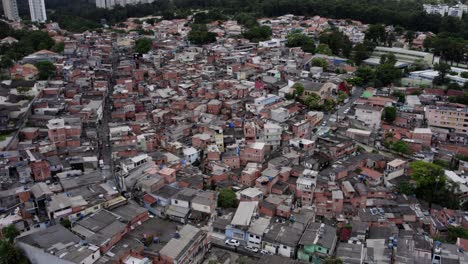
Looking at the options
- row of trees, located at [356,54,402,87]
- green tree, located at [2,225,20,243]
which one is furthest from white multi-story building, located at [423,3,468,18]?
green tree, located at [2,225,20,243]

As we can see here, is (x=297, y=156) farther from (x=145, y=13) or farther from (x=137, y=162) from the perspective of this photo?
(x=145, y=13)

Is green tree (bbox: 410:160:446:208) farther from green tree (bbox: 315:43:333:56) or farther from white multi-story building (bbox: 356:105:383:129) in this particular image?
green tree (bbox: 315:43:333:56)

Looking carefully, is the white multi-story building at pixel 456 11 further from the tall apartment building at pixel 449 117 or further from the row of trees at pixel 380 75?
the tall apartment building at pixel 449 117

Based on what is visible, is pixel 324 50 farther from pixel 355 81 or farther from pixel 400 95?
pixel 400 95

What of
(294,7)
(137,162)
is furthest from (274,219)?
(294,7)

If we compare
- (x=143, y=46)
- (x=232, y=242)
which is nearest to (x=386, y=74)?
(x=143, y=46)

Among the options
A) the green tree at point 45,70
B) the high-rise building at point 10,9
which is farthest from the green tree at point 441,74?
the high-rise building at point 10,9
